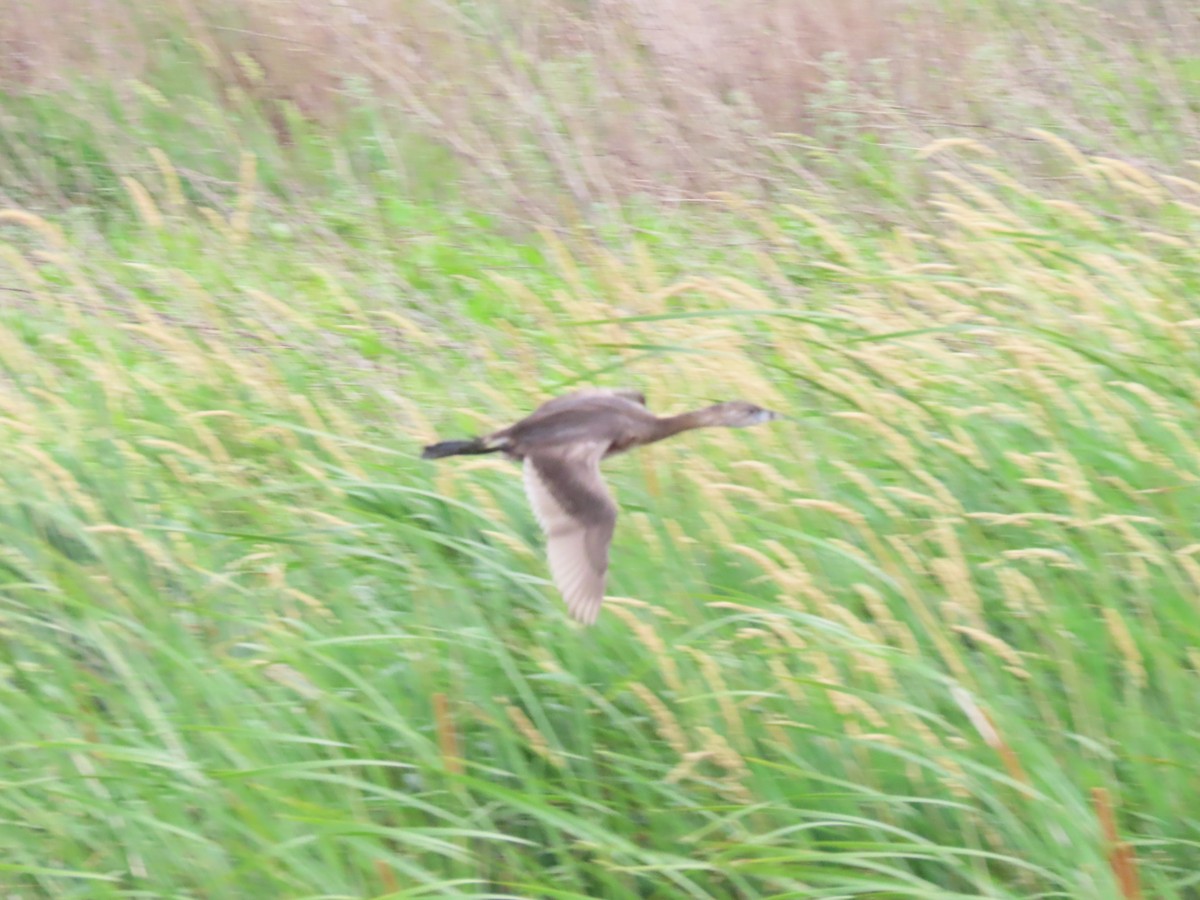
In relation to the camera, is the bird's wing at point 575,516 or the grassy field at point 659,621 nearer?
the grassy field at point 659,621

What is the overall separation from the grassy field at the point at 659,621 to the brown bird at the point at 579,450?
95mm

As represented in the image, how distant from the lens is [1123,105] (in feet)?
21.3

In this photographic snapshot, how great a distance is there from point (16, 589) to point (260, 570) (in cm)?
46

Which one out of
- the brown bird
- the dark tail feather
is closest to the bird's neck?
the brown bird

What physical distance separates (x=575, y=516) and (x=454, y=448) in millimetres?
404

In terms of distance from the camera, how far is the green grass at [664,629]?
254 cm

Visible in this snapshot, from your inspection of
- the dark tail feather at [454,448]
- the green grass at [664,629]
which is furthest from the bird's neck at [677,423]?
the dark tail feather at [454,448]

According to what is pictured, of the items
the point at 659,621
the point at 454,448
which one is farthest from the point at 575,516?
the point at 454,448

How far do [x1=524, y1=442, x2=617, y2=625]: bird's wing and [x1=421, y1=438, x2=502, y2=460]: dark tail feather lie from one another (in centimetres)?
10

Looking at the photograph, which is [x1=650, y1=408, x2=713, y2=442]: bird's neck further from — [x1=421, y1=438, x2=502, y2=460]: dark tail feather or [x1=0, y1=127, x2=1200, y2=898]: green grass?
[x1=421, y1=438, x2=502, y2=460]: dark tail feather

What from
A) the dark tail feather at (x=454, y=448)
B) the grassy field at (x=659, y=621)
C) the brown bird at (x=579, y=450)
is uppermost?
the brown bird at (x=579, y=450)

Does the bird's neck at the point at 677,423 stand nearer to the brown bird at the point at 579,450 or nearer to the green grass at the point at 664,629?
the brown bird at the point at 579,450

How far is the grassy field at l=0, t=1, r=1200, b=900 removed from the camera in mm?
2535

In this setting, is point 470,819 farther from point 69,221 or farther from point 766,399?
point 69,221
